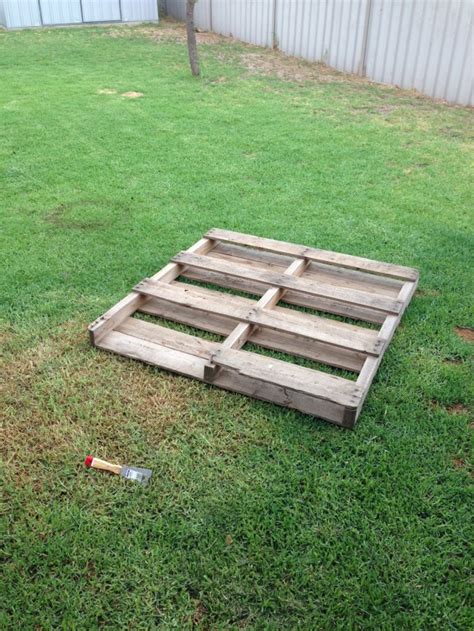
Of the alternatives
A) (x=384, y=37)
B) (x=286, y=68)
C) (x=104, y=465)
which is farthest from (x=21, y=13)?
(x=104, y=465)

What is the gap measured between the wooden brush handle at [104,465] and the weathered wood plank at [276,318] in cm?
112

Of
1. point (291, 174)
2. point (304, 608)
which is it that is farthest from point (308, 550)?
point (291, 174)

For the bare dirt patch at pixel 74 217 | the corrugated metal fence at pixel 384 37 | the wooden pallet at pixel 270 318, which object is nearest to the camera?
the wooden pallet at pixel 270 318

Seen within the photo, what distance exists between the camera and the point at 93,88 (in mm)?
9281

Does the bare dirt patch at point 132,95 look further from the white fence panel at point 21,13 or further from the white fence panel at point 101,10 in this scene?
the white fence panel at point 101,10

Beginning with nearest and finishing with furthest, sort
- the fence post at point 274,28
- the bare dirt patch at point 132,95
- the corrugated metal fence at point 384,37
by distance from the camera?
the corrugated metal fence at point 384,37, the bare dirt patch at point 132,95, the fence post at point 274,28

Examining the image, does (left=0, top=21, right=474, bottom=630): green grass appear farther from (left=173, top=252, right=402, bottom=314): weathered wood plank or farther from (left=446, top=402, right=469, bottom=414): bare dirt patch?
(left=173, top=252, right=402, bottom=314): weathered wood plank

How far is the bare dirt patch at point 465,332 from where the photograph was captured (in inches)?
135

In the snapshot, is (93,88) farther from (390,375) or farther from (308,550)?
(308,550)

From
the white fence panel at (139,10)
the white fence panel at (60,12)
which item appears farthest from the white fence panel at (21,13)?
the white fence panel at (139,10)

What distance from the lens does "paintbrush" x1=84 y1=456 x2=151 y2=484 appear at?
246 centimetres

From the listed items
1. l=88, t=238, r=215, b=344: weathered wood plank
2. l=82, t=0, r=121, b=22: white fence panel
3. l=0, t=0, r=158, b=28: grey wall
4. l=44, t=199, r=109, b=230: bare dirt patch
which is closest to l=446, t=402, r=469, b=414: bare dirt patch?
l=88, t=238, r=215, b=344: weathered wood plank

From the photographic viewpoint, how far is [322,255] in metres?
3.96

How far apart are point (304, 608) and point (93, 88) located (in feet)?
29.4
